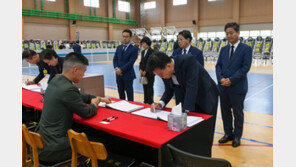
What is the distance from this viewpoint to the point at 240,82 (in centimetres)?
285

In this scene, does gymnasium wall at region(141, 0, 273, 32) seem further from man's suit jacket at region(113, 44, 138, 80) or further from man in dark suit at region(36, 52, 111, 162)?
man in dark suit at region(36, 52, 111, 162)

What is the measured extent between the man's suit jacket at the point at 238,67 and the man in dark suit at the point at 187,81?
0.49m

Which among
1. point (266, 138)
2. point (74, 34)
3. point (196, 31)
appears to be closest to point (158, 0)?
point (196, 31)

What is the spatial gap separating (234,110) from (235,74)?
49 centimetres

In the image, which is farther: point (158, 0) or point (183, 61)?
point (158, 0)

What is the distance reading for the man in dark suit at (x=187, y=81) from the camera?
199 centimetres

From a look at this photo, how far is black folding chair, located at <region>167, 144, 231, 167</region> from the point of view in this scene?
3.75ft

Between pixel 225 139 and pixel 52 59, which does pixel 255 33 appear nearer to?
pixel 225 139

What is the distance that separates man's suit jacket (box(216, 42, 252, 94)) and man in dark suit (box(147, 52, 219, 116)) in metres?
0.49

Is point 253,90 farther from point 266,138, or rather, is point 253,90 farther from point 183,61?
point 183,61

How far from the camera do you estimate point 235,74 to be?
2.79 meters

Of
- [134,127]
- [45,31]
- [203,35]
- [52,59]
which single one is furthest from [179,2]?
[134,127]

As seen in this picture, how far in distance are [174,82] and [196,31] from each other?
21.6 meters

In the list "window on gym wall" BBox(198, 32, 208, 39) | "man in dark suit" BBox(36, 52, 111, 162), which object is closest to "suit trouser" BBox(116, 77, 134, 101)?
"man in dark suit" BBox(36, 52, 111, 162)
